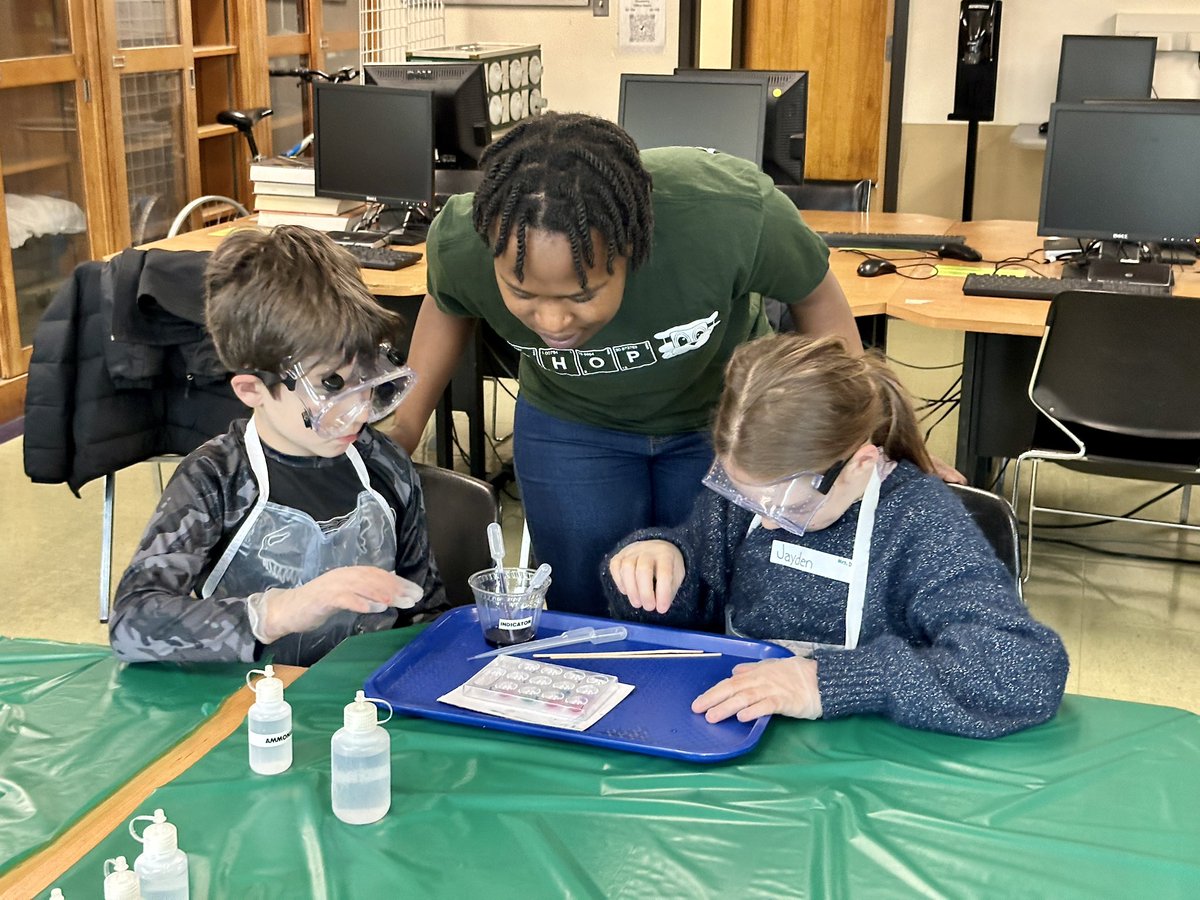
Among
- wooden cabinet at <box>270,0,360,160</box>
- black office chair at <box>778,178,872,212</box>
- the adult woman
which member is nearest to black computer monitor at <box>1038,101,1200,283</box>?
black office chair at <box>778,178,872,212</box>

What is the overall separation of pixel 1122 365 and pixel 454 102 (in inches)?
84.7

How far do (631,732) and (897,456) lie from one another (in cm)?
51

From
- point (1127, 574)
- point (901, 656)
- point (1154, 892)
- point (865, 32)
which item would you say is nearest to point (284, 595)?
point (901, 656)

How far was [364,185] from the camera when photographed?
3777 millimetres

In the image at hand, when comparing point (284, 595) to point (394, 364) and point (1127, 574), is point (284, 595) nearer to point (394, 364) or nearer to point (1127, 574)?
point (394, 364)

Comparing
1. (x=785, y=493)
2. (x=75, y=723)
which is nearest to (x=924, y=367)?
(x=785, y=493)

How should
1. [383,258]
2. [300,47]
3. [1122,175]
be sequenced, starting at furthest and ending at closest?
[300,47], [383,258], [1122,175]

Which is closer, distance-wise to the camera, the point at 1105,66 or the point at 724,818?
the point at 724,818

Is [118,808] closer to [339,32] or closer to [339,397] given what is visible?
[339,397]

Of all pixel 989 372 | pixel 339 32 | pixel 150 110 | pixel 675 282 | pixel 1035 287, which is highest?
pixel 339 32

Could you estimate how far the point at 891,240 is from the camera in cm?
367

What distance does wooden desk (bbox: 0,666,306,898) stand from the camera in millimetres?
1073

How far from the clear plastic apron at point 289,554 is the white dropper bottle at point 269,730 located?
0.40 metres

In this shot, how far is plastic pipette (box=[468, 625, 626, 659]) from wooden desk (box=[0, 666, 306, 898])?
0.23 m
